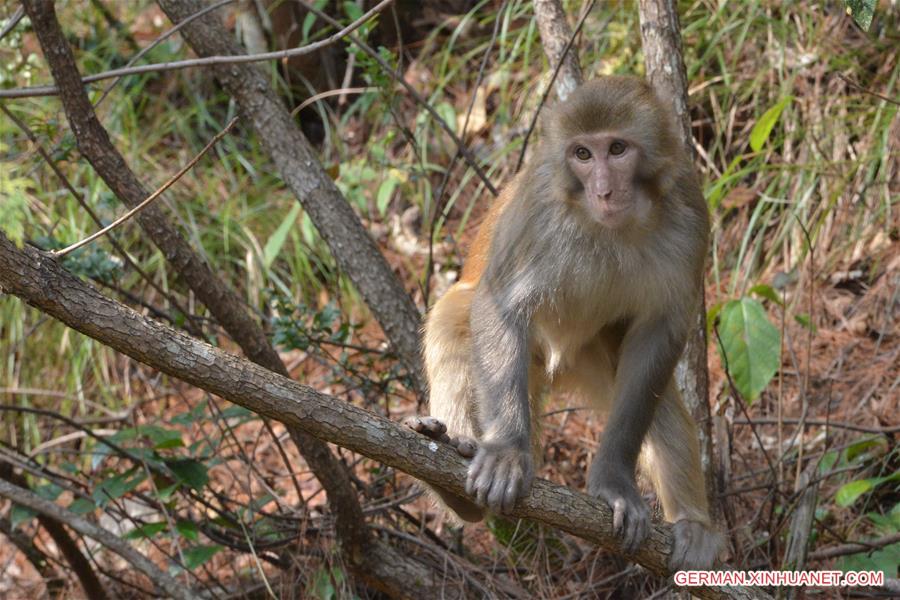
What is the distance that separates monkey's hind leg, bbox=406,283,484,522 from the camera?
4600 mm

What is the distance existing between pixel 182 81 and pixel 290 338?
5759mm

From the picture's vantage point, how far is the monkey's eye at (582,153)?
416 centimetres

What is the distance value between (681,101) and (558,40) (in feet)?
2.86

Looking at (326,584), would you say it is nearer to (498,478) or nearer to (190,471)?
(190,471)

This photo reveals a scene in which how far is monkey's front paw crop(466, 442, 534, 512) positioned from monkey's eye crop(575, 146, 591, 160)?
1.26 metres

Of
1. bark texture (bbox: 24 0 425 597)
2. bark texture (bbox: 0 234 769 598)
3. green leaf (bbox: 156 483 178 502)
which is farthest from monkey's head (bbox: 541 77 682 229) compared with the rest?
green leaf (bbox: 156 483 178 502)

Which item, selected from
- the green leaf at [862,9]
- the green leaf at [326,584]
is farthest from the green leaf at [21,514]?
the green leaf at [862,9]

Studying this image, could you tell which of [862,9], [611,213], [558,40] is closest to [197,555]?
[611,213]

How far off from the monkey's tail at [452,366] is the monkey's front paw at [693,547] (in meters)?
0.87

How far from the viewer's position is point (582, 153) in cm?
418

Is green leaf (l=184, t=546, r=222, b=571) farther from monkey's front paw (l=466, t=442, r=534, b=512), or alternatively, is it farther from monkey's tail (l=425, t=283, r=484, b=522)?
monkey's front paw (l=466, t=442, r=534, b=512)

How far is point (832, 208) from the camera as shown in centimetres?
748

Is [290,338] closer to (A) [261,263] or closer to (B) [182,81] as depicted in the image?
(A) [261,263]

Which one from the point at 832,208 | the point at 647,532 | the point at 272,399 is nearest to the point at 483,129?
the point at 832,208
